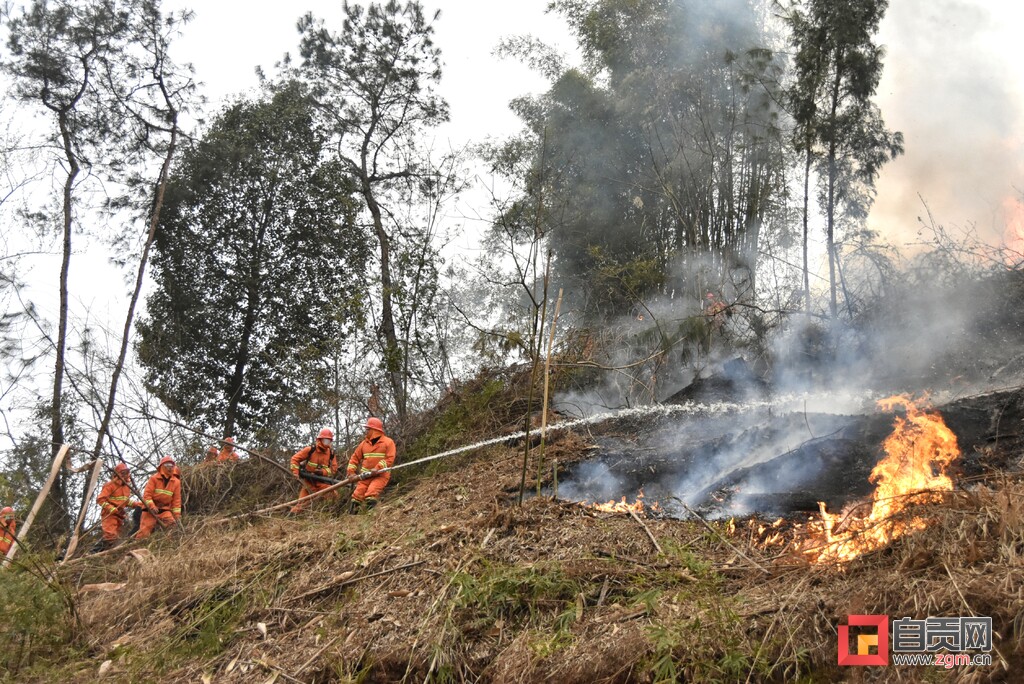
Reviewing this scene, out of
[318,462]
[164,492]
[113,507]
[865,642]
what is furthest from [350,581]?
[164,492]

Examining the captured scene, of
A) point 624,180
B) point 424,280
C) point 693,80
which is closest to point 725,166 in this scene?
point 693,80

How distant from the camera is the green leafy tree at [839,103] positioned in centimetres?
1455

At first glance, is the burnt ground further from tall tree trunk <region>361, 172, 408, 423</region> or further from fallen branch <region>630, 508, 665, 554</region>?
tall tree trunk <region>361, 172, 408, 423</region>

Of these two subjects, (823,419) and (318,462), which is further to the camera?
(318,462)

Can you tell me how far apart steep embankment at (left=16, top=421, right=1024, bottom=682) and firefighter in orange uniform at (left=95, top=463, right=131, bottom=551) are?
7.50 ft

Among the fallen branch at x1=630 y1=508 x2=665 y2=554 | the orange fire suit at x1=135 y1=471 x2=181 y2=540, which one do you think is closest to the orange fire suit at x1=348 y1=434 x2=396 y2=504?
the orange fire suit at x1=135 y1=471 x2=181 y2=540

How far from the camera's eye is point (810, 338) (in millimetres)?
13258

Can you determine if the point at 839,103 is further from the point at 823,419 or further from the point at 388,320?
the point at 388,320

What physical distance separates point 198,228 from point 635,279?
10697mm

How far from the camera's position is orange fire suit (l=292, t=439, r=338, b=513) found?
10.6 metres

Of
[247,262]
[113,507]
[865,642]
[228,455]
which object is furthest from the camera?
[247,262]

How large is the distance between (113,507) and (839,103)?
1451 cm

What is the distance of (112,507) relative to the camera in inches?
398

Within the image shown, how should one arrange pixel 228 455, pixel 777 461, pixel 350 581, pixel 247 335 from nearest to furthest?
pixel 350 581, pixel 777 461, pixel 228 455, pixel 247 335
